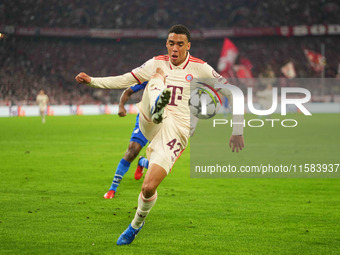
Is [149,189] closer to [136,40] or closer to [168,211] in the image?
[168,211]

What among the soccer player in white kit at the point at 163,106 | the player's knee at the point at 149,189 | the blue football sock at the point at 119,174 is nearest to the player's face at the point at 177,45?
the soccer player in white kit at the point at 163,106

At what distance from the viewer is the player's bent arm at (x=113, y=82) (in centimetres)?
601

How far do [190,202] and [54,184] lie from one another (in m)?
2.96

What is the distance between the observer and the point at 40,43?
172 ft

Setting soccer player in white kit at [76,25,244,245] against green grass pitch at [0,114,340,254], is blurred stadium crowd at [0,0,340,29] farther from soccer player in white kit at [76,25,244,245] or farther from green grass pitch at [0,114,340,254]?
soccer player in white kit at [76,25,244,245]

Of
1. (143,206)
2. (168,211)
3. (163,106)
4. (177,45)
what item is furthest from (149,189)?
(168,211)

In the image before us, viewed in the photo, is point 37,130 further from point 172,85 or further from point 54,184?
point 172,85

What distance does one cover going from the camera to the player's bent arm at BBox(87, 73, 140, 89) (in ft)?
19.7

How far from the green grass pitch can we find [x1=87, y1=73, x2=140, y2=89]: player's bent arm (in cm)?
167

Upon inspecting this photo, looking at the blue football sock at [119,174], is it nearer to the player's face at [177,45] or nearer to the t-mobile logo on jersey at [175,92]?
the t-mobile logo on jersey at [175,92]

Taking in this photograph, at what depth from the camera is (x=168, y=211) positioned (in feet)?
25.3

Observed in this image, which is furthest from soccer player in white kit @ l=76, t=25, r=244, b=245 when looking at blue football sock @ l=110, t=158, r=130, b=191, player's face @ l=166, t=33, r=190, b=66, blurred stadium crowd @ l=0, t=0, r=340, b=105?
blurred stadium crowd @ l=0, t=0, r=340, b=105

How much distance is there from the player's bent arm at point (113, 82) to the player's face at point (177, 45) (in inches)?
20.7

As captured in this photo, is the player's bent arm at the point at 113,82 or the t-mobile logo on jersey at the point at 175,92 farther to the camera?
the t-mobile logo on jersey at the point at 175,92
